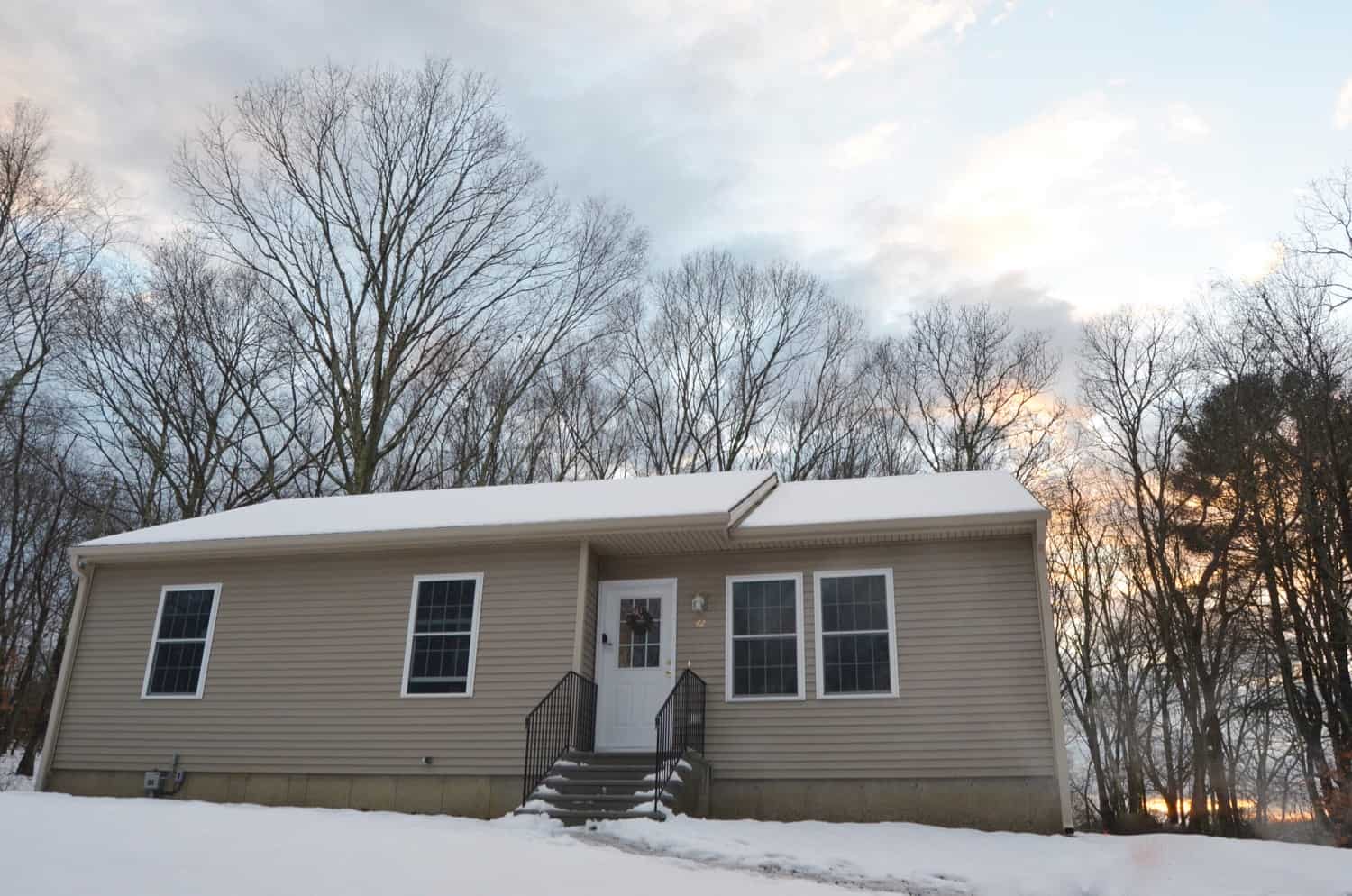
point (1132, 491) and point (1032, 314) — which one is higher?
point (1032, 314)

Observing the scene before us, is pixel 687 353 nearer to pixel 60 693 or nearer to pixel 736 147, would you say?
pixel 736 147

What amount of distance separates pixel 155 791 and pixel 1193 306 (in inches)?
803

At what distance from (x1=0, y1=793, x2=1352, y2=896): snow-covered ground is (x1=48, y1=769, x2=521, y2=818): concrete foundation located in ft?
3.19

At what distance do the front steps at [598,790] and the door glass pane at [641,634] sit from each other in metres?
1.22

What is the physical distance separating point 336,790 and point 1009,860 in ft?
25.1

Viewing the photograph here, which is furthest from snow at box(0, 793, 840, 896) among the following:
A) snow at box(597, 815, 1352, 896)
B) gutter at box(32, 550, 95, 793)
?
gutter at box(32, 550, 95, 793)

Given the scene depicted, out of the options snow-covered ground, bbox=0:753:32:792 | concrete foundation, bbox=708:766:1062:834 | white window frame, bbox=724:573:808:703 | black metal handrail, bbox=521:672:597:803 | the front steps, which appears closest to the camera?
the front steps

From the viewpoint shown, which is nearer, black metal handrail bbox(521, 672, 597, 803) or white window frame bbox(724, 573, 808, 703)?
black metal handrail bbox(521, 672, 597, 803)

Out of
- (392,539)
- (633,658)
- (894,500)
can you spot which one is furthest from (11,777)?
(894,500)

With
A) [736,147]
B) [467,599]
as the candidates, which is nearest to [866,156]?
[736,147]

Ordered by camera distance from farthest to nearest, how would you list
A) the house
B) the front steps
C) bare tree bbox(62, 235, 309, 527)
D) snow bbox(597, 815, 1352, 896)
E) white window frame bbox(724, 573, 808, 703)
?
bare tree bbox(62, 235, 309, 527)
white window frame bbox(724, 573, 808, 703)
the house
the front steps
snow bbox(597, 815, 1352, 896)

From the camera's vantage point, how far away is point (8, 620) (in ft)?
74.6

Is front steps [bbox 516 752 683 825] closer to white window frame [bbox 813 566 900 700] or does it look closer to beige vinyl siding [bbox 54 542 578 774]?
beige vinyl siding [bbox 54 542 578 774]

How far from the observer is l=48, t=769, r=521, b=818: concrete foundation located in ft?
34.8
